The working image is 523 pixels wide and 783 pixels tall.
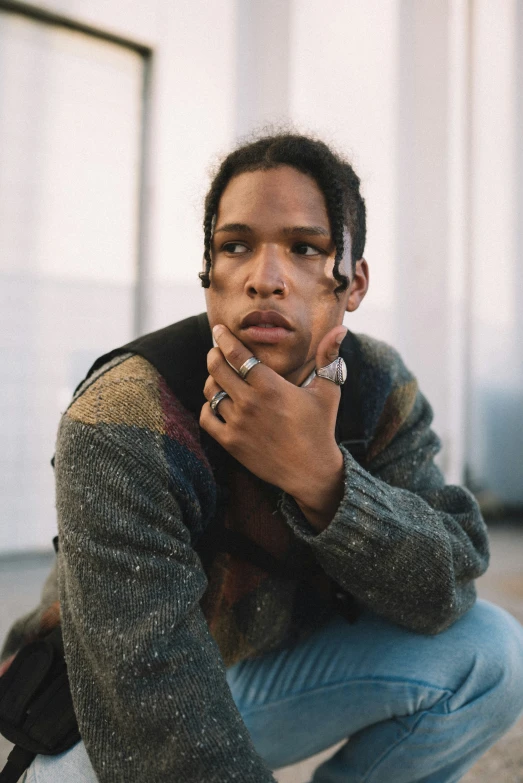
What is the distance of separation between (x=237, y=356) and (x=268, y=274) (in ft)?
0.34

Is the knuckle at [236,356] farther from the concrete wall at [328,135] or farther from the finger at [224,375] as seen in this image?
the concrete wall at [328,135]

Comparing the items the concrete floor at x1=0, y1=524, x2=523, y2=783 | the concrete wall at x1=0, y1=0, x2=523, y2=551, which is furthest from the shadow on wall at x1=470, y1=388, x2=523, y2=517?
the concrete floor at x1=0, y1=524, x2=523, y2=783

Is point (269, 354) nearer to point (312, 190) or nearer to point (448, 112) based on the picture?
point (312, 190)

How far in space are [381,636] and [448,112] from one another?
2665 millimetres

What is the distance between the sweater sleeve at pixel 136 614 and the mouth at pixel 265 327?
142mm

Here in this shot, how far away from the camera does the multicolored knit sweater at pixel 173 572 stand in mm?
562

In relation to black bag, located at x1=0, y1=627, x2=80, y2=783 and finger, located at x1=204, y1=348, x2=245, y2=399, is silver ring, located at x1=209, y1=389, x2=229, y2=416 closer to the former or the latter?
finger, located at x1=204, y1=348, x2=245, y2=399

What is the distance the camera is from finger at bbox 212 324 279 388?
0.62 m

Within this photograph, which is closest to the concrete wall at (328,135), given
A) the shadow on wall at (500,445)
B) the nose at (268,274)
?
the shadow on wall at (500,445)

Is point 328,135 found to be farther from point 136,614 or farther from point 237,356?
point 136,614

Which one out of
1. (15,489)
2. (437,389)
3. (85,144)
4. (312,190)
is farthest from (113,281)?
(312,190)

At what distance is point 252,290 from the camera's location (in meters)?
0.68

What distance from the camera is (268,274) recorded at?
0.67 m

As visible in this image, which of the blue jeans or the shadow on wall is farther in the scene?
the shadow on wall
